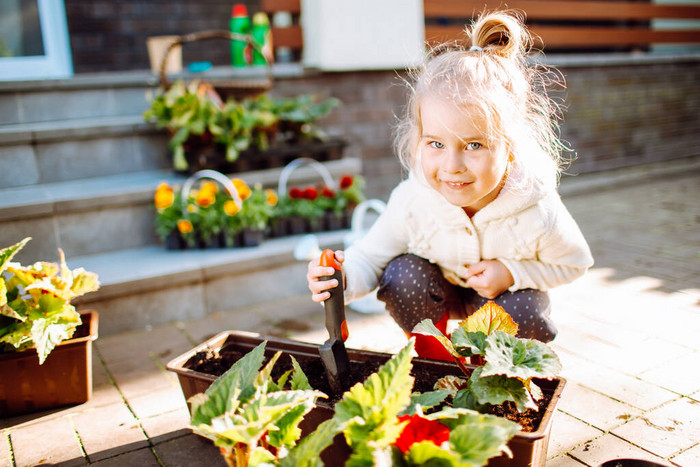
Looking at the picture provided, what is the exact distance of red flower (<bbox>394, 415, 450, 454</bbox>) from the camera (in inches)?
42.9

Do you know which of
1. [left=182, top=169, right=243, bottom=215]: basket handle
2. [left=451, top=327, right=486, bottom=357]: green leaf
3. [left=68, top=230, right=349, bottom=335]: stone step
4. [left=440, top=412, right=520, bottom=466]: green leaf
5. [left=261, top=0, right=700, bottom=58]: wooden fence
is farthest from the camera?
[left=261, top=0, right=700, bottom=58]: wooden fence

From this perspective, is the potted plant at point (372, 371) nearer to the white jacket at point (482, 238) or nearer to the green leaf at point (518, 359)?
the green leaf at point (518, 359)

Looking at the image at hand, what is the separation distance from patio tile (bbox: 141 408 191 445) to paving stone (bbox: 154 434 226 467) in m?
0.03

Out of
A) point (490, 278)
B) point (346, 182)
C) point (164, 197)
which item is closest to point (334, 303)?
point (490, 278)

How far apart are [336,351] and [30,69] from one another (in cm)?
318

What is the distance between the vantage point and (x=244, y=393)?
1126 mm

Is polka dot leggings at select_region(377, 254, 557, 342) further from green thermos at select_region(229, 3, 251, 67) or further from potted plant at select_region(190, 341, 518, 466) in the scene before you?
green thermos at select_region(229, 3, 251, 67)

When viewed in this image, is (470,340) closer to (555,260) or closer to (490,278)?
(490,278)

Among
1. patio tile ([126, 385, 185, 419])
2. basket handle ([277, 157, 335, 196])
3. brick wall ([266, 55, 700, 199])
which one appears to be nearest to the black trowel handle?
patio tile ([126, 385, 185, 419])

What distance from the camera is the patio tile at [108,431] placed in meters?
1.55

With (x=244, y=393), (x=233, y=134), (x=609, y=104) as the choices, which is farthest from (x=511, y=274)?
(x=609, y=104)

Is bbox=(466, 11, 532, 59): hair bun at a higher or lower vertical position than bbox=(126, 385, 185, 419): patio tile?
higher

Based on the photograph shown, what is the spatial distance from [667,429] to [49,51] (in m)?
3.75

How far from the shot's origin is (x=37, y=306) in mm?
1619
